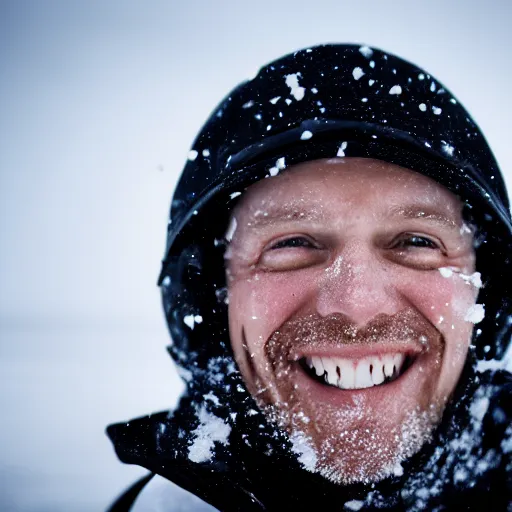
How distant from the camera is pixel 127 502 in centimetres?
210

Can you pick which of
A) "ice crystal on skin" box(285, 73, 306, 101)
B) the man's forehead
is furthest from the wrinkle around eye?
"ice crystal on skin" box(285, 73, 306, 101)

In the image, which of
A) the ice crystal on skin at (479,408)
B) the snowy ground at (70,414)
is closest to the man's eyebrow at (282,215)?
the ice crystal on skin at (479,408)

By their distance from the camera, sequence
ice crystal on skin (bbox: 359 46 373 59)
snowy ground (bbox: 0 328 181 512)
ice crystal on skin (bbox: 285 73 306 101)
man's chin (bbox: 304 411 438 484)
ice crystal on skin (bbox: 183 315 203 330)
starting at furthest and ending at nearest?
snowy ground (bbox: 0 328 181 512) < ice crystal on skin (bbox: 183 315 203 330) < ice crystal on skin (bbox: 359 46 373 59) < ice crystal on skin (bbox: 285 73 306 101) < man's chin (bbox: 304 411 438 484)

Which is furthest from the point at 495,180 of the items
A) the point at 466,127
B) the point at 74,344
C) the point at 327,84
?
the point at 74,344

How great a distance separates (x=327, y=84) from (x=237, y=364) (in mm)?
1177

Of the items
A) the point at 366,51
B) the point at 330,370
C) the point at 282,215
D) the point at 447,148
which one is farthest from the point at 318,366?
the point at 366,51

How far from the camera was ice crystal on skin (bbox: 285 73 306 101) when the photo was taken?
174 cm

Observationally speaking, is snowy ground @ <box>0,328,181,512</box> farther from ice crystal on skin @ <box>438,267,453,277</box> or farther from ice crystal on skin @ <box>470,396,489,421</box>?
ice crystal on skin @ <box>438,267,453,277</box>

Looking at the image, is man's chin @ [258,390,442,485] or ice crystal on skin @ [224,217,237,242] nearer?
man's chin @ [258,390,442,485]

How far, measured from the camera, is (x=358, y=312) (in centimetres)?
154

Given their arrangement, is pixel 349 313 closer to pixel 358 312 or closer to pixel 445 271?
pixel 358 312

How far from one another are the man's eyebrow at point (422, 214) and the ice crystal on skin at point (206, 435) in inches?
40.3

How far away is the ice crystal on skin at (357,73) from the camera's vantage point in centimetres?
178

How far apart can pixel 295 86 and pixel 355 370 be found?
114 cm
